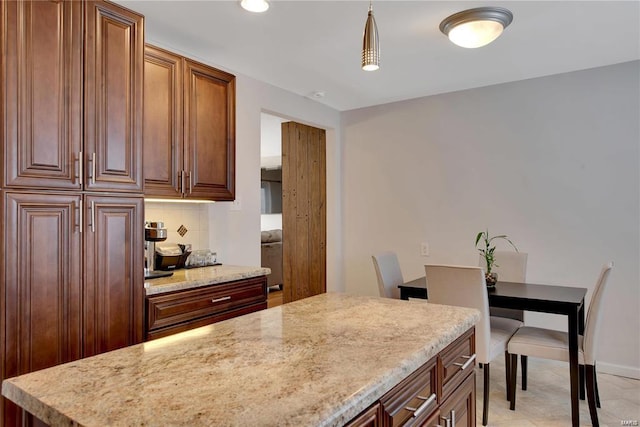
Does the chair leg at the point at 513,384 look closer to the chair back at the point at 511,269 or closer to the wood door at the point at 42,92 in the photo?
the chair back at the point at 511,269

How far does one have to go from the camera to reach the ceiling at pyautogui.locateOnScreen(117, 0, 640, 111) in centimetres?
231

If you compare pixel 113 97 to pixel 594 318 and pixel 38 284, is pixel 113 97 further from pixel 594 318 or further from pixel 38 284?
pixel 594 318

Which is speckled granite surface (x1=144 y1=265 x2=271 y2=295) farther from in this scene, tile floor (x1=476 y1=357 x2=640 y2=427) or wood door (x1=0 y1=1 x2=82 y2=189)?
tile floor (x1=476 y1=357 x2=640 y2=427)

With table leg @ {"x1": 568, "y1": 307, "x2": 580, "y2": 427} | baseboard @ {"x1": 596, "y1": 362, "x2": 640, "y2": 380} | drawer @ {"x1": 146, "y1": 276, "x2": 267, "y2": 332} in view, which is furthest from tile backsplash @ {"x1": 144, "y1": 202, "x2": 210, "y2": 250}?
baseboard @ {"x1": 596, "y1": 362, "x2": 640, "y2": 380}

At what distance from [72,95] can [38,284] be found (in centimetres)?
85

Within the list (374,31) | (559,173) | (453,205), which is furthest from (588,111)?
(374,31)

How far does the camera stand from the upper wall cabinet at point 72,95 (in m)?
1.64

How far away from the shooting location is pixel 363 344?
1145 mm

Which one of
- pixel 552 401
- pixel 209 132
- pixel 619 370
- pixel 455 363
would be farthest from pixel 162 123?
pixel 619 370

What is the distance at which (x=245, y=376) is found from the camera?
0.92 m

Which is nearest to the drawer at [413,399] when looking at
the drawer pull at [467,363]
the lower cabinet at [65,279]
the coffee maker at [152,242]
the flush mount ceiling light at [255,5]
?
the drawer pull at [467,363]

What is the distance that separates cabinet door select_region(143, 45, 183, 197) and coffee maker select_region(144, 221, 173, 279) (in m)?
0.24

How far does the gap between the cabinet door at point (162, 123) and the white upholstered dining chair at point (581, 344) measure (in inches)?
94.7

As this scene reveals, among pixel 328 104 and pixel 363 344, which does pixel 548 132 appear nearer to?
pixel 328 104
